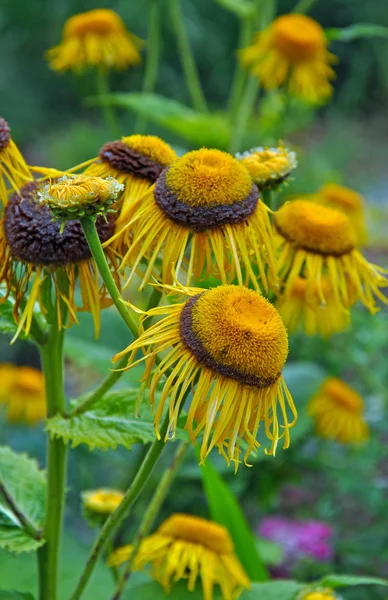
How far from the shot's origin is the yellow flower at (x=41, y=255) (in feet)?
2.36

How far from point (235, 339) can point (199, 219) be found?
6.3 inches

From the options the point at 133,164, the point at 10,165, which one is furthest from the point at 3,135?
the point at 133,164

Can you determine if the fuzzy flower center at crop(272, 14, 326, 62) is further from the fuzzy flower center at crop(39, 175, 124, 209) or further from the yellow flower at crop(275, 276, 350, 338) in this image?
the fuzzy flower center at crop(39, 175, 124, 209)

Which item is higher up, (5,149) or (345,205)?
(5,149)

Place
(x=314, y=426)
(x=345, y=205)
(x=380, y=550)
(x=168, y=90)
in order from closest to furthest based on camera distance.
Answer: (x=380, y=550)
(x=314, y=426)
(x=345, y=205)
(x=168, y=90)

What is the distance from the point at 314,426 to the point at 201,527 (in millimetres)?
817

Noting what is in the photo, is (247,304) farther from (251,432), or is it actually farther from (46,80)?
(46,80)

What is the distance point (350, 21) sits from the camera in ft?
20.0

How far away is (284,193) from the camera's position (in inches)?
109

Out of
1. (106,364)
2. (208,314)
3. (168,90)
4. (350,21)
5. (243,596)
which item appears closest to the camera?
(208,314)

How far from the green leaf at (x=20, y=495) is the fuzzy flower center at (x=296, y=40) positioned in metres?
1.27

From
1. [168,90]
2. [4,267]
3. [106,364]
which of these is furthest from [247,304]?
[168,90]

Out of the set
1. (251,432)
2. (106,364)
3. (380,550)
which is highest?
(251,432)

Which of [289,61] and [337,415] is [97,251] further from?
[289,61]
